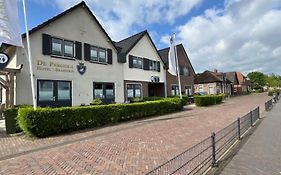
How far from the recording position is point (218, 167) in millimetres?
5992

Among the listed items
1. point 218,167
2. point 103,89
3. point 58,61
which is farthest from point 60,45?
point 218,167

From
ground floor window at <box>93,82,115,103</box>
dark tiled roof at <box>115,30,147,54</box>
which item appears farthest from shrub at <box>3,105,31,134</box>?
dark tiled roof at <box>115,30,147,54</box>

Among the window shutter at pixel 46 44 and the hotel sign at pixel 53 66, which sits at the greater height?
the window shutter at pixel 46 44

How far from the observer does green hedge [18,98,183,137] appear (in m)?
10.3

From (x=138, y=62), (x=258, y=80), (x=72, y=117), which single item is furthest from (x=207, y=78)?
(x=258, y=80)

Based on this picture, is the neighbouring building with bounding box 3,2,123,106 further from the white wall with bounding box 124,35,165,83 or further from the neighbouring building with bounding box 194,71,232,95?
the neighbouring building with bounding box 194,71,232,95

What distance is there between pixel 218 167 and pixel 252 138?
414cm

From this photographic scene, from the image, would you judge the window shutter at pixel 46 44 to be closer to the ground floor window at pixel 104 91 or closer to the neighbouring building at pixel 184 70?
the ground floor window at pixel 104 91

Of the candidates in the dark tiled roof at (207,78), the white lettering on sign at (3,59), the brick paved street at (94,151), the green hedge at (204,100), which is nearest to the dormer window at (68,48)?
the white lettering on sign at (3,59)

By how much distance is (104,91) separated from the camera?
69.7 feet

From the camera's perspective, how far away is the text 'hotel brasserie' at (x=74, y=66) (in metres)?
15.7

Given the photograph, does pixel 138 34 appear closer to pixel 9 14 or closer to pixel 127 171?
pixel 9 14

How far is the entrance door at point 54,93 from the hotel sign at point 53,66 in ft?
2.81

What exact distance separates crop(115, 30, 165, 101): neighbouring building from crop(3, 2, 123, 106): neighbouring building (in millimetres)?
1363
